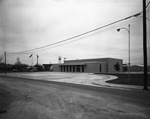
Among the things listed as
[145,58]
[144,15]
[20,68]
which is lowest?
[20,68]

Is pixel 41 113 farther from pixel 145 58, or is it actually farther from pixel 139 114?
pixel 145 58

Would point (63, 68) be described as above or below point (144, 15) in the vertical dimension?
below

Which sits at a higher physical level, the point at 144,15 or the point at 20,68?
the point at 144,15

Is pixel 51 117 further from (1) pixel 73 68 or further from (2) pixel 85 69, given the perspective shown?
(1) pixel 73 68

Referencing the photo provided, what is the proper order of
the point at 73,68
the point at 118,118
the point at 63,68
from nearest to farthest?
the point at 118,118, the point at 73,68, the point at 63,68

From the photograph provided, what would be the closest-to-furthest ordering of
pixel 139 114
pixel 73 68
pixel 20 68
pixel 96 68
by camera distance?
pixel 139 114, pixel 96 68, pixel 73 68, pixel 20 68

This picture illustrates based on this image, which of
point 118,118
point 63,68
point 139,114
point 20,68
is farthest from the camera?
point 20,68

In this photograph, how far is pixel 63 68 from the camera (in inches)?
2908

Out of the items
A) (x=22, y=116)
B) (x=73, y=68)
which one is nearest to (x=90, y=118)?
(x=22, y=116)

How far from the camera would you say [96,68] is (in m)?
59.2

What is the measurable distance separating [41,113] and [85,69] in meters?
57.4

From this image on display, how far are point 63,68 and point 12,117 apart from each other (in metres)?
69.2

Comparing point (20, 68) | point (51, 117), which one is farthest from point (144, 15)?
point (20, 68)

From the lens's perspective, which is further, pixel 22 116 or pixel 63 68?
pixel 63 68
